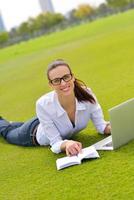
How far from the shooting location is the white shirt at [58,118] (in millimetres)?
4676

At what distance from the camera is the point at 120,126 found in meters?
4.36

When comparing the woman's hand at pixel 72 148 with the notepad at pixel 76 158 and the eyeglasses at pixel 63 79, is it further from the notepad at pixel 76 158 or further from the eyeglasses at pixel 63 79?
the eyeglasses at pixel 63 79

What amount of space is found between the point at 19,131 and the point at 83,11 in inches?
3857

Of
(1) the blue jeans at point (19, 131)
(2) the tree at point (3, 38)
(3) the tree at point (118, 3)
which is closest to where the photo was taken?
(1) the blue jeans at point (19, 131)

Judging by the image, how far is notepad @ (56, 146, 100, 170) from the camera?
4.33 metres

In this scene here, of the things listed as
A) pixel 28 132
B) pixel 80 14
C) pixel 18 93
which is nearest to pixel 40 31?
pixel 80 14

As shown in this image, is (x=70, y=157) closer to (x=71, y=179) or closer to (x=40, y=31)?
(x=71, y=179)

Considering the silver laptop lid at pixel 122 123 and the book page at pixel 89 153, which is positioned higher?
the silver laptop lid at pixel 122 123

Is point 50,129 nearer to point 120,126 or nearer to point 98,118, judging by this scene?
point 98,118

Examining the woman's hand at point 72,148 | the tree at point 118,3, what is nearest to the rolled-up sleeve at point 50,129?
the woman's hand at point 72,148

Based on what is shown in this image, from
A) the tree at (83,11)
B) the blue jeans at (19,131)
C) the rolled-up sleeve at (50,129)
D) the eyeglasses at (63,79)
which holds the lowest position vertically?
the tree at (83,11)

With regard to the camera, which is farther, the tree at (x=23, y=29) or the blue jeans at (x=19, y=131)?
the tree at (x=23, y=29)

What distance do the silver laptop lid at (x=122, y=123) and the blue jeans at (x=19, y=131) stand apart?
115 cm

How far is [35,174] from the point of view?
4414 millimetres
